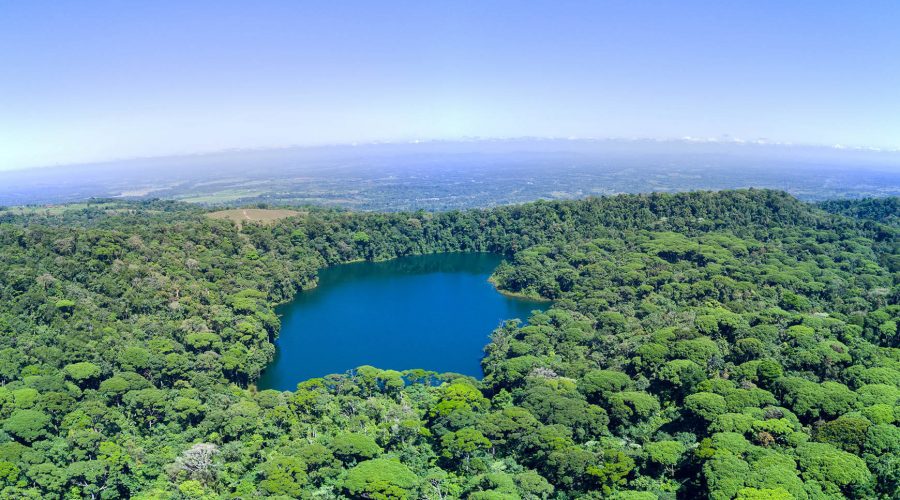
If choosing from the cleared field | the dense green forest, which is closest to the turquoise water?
the dense green forest

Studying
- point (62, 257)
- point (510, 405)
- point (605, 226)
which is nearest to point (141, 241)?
point (62, 257)

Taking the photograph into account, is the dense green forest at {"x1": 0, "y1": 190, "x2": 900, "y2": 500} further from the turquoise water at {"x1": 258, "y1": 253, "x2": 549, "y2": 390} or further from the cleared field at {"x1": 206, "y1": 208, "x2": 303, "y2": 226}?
the cleared field at {"x1": 206, "y1": 208, "x2": 303, "y2": 226}

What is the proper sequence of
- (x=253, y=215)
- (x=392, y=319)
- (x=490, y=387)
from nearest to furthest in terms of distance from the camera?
(x=490, y=387) → (x=392, y=319) → (x=253, y=215)

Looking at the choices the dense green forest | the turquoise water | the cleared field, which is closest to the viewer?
the dense green forest

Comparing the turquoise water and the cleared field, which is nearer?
the turquoise water

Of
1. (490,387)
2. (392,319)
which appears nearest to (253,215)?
(392,319)

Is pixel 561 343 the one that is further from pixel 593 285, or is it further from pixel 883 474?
pixel 883 474

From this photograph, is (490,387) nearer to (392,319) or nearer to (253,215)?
(392,319)
